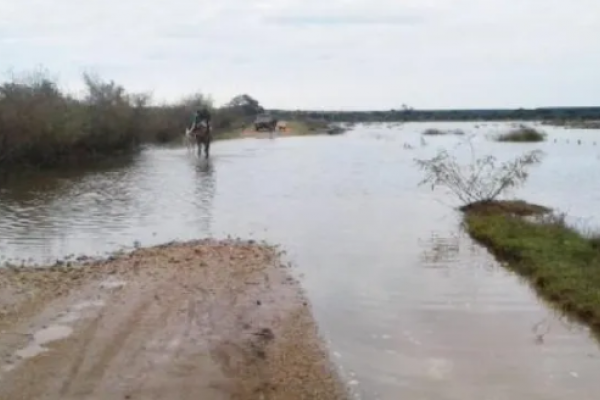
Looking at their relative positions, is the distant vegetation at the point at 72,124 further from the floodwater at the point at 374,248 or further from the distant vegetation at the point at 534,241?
the distant vegetation at the point at 534,241

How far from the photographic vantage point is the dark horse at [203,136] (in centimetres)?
4400

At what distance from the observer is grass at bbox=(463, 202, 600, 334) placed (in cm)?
1156

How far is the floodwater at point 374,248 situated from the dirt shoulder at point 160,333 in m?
0.56

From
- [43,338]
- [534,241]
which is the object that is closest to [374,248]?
[534,241]

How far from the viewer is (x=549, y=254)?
567 inches

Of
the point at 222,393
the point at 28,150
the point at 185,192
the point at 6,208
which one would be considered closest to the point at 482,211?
the point at 185,192

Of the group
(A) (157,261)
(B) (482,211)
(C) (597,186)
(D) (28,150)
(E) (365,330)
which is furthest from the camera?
(D) (28,150)

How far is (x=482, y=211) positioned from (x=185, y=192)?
9.29 metres

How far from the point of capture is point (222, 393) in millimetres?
7527

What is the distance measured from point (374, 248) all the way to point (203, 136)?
98.7ft

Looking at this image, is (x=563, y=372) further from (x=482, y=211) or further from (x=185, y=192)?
(x=185, y=192)

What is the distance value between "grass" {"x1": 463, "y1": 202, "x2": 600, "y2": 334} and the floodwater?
31 cm

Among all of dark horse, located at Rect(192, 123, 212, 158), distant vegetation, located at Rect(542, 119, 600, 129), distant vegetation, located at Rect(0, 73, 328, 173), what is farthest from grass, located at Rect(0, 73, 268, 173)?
distant vegetation, located at Rect(542, 119, 600, 129)

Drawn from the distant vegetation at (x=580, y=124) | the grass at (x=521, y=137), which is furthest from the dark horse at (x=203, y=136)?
the distant vegetation at (x=580, y=124)
